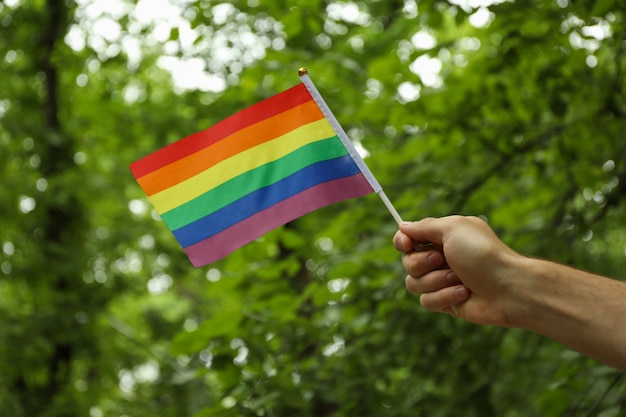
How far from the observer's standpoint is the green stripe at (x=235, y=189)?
2.50 meters

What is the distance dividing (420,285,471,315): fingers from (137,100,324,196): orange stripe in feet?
2.65

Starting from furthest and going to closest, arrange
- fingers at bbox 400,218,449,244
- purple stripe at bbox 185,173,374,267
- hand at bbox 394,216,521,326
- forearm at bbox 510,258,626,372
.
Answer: purple stripe at bbox 185,173,374,267
fingers at bbox 400,218,449,244
hand at bbox 394,216,521,326
forearm at bbox 510,258,626,372

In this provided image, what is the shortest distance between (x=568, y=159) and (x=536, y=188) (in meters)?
1.07

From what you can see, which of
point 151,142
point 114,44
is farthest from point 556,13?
point 151,142

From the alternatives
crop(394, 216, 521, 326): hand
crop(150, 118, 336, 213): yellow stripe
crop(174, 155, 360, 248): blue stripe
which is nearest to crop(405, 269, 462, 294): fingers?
crop(394, 216, 521, 326): hand

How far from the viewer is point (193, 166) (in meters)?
2.56

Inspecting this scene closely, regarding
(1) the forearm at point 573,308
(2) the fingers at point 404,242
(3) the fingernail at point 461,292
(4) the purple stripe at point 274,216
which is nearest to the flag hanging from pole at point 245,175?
(4) the purple stripe at point 274,216

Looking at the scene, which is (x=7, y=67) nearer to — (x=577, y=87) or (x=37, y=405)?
(x=37, y=405)

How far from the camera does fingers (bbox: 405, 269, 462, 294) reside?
1.89 m

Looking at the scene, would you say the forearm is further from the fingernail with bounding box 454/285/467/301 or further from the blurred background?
the blurred background

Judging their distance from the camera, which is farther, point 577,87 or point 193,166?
point 577,87

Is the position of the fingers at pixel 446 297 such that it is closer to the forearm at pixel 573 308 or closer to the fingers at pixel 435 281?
the fingers at pixel 435 281

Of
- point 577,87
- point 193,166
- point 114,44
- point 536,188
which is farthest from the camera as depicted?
point 114,44

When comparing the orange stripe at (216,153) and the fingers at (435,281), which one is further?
the orange stripe at (216,153)
